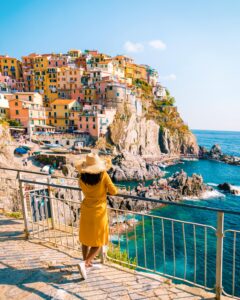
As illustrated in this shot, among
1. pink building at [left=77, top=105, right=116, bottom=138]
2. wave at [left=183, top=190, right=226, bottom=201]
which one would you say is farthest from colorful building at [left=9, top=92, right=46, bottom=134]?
wave at [left=183, top=190, right=226, bottom=201]

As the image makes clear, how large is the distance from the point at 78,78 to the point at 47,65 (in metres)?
13.2

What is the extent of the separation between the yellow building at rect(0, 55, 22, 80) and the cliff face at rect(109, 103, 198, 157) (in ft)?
124

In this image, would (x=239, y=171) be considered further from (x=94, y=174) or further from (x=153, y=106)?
(x=94, y=174)

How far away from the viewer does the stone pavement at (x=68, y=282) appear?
3428mm

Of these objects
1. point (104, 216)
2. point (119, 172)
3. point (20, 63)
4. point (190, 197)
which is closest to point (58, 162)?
point (119, 172)

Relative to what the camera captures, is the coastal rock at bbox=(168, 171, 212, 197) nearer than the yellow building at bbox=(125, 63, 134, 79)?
Yes

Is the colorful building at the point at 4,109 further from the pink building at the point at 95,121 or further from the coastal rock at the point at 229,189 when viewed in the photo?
the coastal rock at the point at 229,189

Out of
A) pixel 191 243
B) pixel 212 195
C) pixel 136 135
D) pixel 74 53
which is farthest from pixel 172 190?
pixel 74 53

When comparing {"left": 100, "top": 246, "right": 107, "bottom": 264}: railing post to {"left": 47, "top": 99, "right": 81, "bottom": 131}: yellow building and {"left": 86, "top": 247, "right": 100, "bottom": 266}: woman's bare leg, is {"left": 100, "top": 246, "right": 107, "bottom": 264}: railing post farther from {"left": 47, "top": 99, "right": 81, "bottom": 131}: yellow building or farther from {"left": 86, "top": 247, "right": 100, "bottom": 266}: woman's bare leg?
{"left": 47, "top": 99, "right": 81, "bottom": 131}: yellow building

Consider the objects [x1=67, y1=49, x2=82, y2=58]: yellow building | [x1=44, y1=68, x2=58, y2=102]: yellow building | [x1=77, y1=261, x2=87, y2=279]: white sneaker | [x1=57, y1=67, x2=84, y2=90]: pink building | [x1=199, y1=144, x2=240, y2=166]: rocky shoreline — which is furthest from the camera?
[x1=67, y1=49, x2=82, y2=58]: yellow building

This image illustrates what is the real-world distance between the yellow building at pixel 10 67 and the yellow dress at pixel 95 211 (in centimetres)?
7667

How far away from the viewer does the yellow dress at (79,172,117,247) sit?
352 cm

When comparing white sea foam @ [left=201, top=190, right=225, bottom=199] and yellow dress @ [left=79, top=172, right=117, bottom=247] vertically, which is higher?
yellow dress @ [left=79, top=172, right=117, bottom=247]

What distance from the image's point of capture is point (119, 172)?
43406 mm
